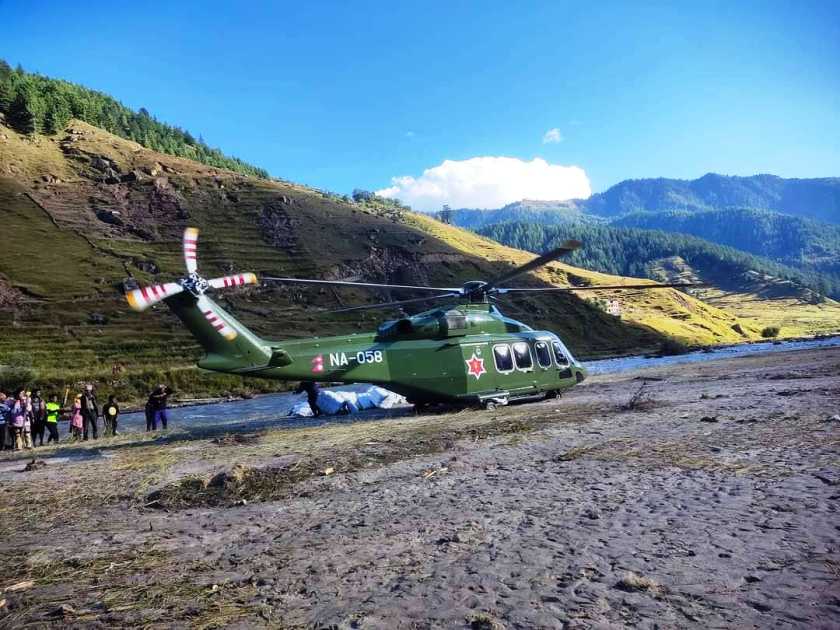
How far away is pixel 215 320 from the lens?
49.1ft

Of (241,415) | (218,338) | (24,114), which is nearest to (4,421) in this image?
(218,338)

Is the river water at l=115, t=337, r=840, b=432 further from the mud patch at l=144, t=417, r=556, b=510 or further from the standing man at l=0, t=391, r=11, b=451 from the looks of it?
the mud patch at l=144, t=417, r=556, b=510

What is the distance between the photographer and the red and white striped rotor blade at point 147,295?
12.0 m

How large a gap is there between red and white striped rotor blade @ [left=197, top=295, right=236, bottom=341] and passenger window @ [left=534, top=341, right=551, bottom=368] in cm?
1174

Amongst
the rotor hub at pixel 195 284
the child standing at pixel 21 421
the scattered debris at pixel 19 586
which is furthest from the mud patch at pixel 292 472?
the child standing at pixel 21 421

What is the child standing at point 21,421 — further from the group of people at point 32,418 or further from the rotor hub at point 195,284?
the rotor hub at point 195,284

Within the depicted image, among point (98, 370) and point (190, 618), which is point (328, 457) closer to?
point (190, 618)

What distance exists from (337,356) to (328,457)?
6.52 metres

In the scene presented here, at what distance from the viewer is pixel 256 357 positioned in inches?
611

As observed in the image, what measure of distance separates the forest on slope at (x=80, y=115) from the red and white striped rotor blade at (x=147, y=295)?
4890 inches

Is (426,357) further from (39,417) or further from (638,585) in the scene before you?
(39,417)

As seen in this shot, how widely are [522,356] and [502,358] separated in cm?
102

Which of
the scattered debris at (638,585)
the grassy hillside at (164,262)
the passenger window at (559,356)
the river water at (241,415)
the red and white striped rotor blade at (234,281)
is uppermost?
the grassy hillside at (164,262)

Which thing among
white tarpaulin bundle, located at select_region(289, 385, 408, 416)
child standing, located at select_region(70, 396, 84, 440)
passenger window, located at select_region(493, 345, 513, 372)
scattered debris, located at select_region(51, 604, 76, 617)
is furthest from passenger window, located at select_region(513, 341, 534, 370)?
child standing, located at select_region(70, 396, 84, 440)
